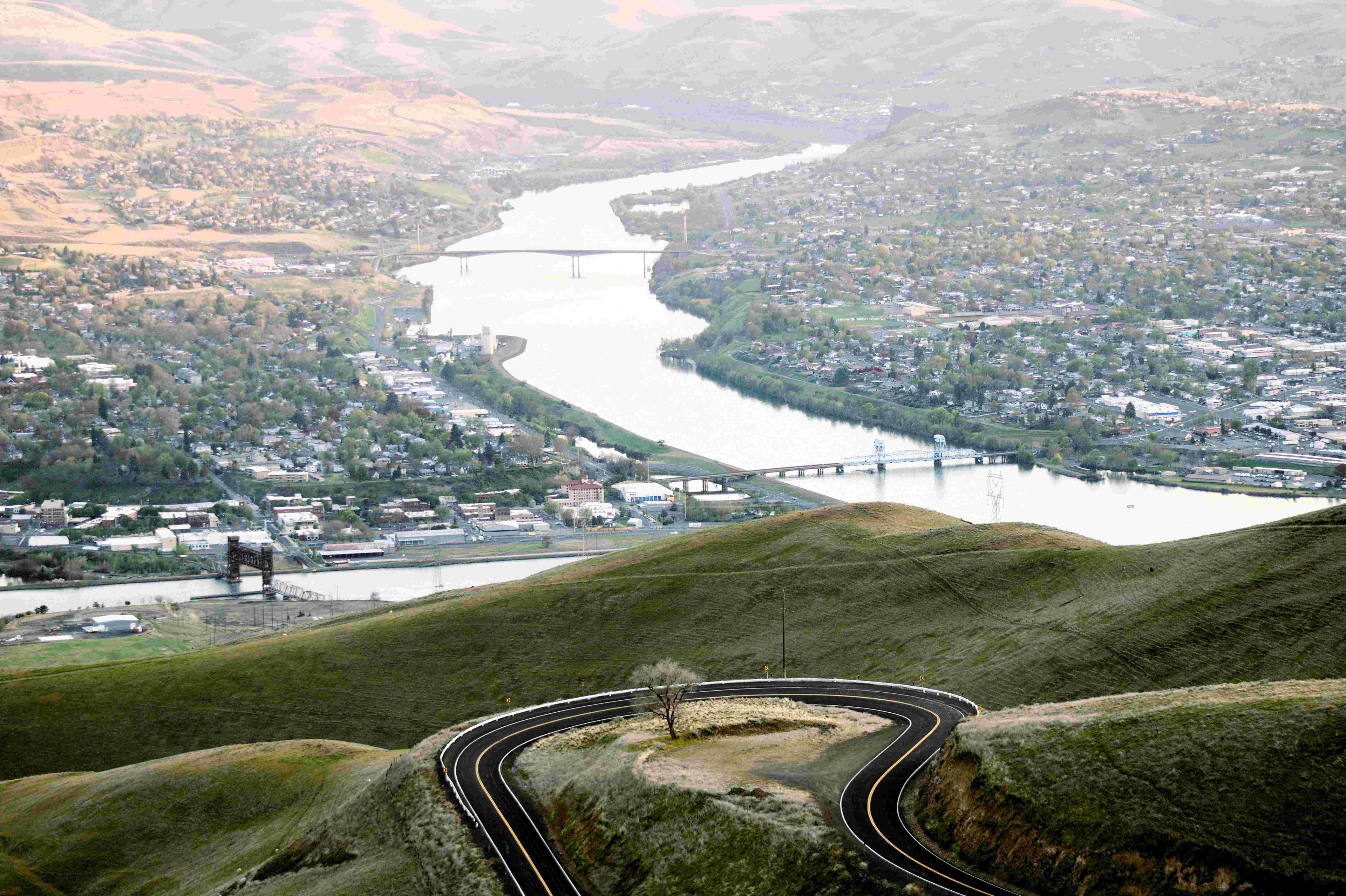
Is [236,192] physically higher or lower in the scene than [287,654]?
higher

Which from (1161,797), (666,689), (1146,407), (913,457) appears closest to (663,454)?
(913,457)

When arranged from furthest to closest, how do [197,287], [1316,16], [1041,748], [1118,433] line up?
[1316,16]
[197,287]
[1118,433]
[1041,748]

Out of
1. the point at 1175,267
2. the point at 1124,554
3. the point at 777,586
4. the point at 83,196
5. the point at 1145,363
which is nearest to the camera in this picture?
the point at 1124,554

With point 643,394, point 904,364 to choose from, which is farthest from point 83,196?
point 904,364

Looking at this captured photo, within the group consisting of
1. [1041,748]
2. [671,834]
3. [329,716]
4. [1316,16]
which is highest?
[1316,16]

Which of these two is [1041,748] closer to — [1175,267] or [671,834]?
[671,834]

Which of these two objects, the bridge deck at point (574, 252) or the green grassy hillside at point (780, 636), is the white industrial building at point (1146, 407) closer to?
the green grassy hillside at point (780, 636)
